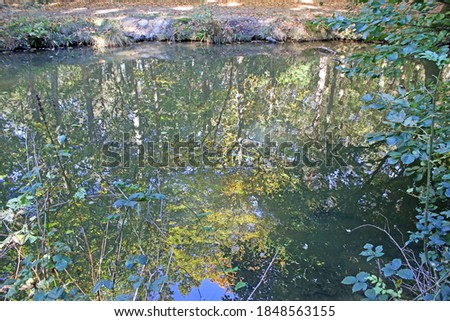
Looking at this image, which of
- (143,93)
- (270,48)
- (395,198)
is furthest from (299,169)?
(270,48)

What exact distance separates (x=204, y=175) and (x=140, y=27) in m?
8.57

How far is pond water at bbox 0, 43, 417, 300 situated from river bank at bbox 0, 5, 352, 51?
5.79 ft

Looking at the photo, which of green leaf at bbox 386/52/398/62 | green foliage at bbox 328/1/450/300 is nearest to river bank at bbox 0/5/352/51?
green foliage at bbox 328/1/450/300

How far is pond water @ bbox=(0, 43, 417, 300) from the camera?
7.75 feet

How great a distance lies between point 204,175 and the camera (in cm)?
370

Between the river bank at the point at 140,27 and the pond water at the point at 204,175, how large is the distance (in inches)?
69.4

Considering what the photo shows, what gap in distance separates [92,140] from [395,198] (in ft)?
11.2

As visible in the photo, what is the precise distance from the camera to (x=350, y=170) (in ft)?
12.5
